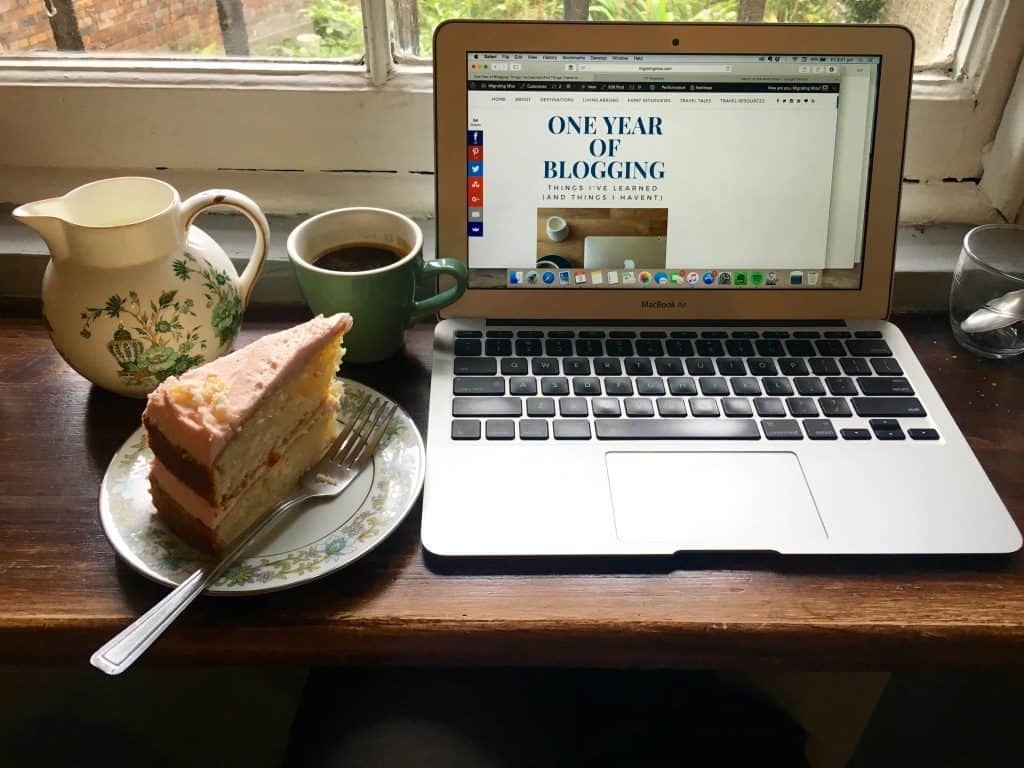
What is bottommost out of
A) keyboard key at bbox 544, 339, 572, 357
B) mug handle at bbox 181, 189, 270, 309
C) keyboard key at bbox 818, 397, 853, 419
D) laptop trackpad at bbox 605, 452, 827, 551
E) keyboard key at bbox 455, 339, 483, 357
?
laptop trackpad at bbox 605, 452, 827, 551

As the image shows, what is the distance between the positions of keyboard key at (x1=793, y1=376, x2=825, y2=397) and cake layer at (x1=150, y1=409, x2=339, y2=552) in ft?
1.31

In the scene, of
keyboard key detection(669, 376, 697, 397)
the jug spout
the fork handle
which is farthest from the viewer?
keyboard key detection(669, 376, 697, 397)

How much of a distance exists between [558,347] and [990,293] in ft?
1.36

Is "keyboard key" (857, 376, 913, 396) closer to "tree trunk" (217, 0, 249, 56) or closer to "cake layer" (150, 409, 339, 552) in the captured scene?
"cake layer" (150, 409, 339, 552)

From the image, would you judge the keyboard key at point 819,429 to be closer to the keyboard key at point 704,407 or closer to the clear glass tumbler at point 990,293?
the keyboard key at point 704,407

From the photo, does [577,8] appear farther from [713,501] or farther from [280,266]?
[713,501]

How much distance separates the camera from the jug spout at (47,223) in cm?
67

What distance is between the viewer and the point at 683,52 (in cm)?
77

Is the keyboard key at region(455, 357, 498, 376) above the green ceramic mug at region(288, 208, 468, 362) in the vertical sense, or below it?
below

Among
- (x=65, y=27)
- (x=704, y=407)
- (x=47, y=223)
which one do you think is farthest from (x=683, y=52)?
(x=65, y=27)

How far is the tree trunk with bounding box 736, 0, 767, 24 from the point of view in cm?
95

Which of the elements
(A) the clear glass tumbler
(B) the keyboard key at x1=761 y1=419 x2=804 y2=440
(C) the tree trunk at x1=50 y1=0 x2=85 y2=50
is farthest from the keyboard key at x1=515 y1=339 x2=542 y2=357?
(C) the tree trunk at x1=50 y1=0 x2=85 y2=50

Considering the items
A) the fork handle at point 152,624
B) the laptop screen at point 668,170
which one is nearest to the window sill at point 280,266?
the laptop screen at point 668,170

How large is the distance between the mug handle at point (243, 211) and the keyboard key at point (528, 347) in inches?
9.4
